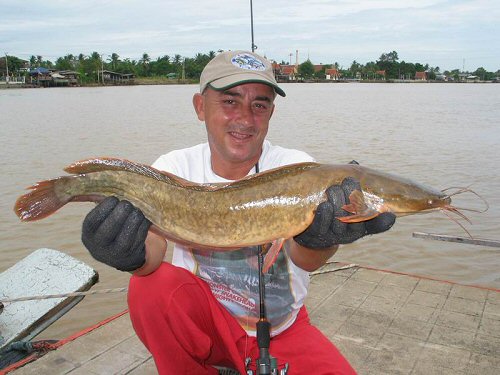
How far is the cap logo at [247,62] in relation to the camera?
2641mm

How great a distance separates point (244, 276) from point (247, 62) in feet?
4.01

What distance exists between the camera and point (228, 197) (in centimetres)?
231

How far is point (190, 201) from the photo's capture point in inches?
92.0

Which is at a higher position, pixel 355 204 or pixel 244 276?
pixel 355 204

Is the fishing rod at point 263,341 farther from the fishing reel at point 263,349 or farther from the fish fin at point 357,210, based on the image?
the fish fin at point 357,210

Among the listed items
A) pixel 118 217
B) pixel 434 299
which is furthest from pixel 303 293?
pixel 434 299

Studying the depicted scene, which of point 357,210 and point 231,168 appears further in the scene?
point 231,168

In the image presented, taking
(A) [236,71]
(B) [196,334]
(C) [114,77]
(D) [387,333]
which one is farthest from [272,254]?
(C) [114,77]

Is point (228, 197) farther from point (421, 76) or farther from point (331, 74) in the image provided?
point (421, 76)

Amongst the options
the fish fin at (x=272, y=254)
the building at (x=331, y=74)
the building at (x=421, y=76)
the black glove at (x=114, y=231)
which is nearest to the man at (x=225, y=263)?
the black glove at (x=114, y=231)

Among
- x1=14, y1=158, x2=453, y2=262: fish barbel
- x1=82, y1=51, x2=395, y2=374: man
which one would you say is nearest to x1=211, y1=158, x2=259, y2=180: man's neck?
x1=82, y1=51, x2=395, y2=374: man

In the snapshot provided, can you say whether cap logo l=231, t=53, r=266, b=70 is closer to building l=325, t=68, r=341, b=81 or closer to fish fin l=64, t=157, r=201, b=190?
fish fin l=64, t=157, r=201, b=190

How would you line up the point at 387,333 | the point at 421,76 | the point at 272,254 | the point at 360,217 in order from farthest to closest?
the point at 421,76 < the point at 387,333 < the point at 272,254 < the point at 360,217

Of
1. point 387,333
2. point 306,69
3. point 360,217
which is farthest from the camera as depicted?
point 306,69
